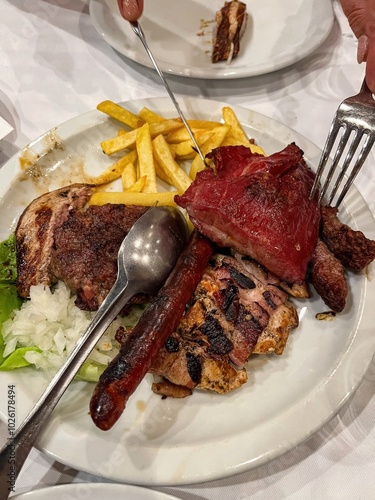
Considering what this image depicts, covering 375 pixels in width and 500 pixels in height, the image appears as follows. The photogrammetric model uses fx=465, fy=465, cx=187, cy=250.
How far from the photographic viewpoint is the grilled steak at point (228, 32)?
3242mm

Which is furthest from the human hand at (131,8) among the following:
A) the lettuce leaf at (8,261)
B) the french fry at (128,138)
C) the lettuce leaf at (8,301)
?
the lettuce leaf at (8,301)

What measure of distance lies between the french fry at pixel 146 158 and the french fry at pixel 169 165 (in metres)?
0.05

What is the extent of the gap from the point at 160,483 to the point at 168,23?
3.05 metres

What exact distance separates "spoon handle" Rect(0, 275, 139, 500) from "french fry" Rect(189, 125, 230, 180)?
38.4 inches

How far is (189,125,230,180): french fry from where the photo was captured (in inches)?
105

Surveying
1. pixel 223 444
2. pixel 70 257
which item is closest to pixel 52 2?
pixel 70 257

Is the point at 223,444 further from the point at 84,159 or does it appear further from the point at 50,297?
the point at 84,159

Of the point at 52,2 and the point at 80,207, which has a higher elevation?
the point at 52,2

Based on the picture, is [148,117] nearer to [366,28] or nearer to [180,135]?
[180,135]

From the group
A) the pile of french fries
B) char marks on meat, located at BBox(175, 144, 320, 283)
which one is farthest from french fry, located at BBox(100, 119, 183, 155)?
char marks on meat, located at BBox(175, 144, 320, 283)

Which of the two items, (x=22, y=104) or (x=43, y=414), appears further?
(x=22, y=104)

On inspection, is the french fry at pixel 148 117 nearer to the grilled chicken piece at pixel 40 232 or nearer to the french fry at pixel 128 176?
the french fry at pixel 128 176

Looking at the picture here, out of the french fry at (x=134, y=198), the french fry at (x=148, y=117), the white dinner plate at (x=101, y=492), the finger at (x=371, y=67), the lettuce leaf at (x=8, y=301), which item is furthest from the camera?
the french fry at (x=148, y=117)

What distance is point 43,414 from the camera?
69.0 inches
